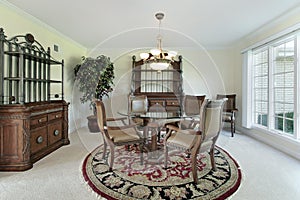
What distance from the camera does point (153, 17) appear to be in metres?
3.29

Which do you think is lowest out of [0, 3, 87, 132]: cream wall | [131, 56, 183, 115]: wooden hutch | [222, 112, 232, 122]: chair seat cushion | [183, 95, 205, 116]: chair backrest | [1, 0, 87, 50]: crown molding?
[222, 112, 232, 122]: chair seat cushion

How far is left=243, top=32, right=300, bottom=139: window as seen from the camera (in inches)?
129

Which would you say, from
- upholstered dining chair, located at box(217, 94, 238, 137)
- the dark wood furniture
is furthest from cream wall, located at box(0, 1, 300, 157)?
the dark wood furniture

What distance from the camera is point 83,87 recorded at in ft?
15.7

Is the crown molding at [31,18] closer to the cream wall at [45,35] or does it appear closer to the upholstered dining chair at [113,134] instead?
the cream wall at [45,35]

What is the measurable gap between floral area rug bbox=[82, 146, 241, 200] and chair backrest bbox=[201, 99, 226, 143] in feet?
1.68

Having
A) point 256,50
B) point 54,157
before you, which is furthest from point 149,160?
point 256,50

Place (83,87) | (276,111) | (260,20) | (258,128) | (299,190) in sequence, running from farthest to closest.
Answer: (83,87)
(258,128)
(276,111)
(260,20)
(299,190)

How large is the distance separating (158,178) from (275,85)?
3124mm

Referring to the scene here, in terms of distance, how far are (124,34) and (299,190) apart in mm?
4024

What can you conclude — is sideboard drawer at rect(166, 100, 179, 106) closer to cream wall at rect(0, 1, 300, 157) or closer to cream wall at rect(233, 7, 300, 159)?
cream wall at rect(0, 1, 300, 157)

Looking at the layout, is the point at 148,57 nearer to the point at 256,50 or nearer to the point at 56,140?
the point at 56,140

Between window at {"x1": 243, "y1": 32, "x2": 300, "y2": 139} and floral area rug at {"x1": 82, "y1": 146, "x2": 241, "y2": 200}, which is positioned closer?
floral area rug at {"x1": 82, "y1": 146, "x2": 241, "y2": 200}

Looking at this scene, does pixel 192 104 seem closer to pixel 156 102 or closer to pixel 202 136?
pixel 156 102
